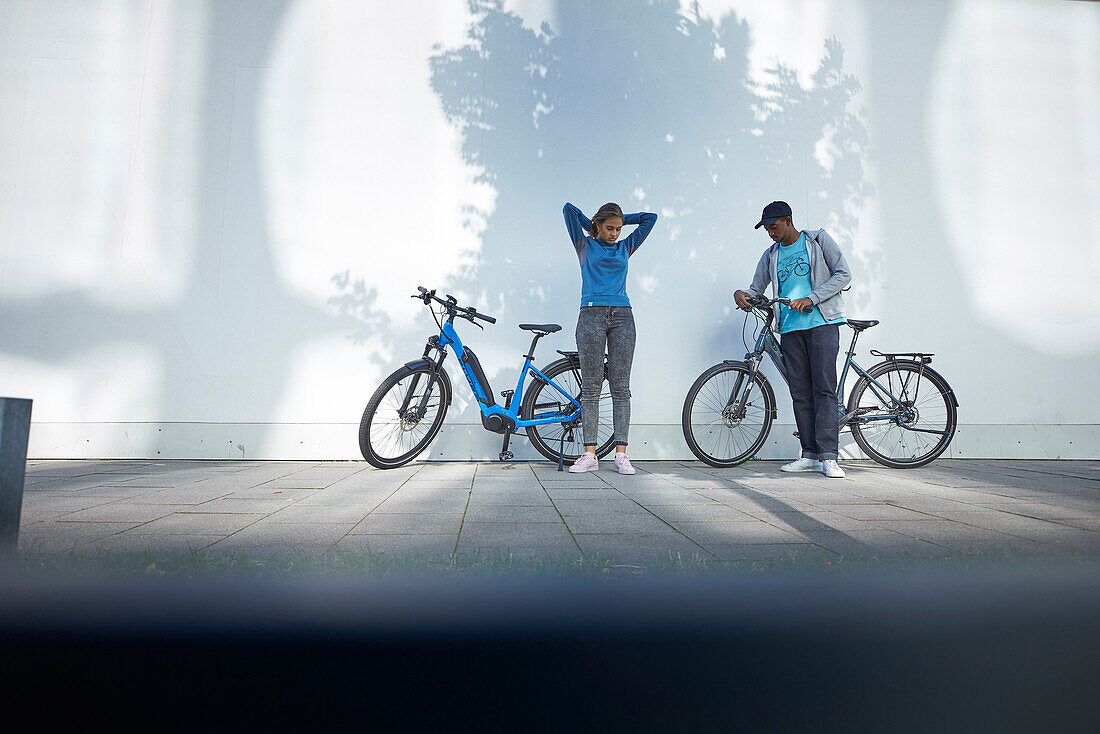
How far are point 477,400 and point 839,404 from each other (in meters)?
2.53

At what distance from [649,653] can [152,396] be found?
14.6 ft

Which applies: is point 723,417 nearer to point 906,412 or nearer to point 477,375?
point 906,412

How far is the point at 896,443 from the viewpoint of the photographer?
445cm

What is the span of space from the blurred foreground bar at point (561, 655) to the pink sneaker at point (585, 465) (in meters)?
2.28

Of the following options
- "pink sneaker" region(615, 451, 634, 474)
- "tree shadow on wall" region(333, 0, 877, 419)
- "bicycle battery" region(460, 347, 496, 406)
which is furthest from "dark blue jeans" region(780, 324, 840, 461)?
"bicycle battery" region(460, 347, 496, 406)

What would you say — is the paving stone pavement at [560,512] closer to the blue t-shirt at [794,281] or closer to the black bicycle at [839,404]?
the black bicycle at [839,404]

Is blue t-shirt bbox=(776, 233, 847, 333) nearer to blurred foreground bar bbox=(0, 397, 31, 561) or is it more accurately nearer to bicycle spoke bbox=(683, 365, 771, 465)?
bicycle spoke bbox=(683, 365, 771, 465)

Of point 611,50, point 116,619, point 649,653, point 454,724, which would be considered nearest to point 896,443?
point 611,50

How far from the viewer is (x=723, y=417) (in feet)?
13.0

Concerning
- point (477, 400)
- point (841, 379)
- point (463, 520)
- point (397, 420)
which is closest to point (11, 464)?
point (463, 520)

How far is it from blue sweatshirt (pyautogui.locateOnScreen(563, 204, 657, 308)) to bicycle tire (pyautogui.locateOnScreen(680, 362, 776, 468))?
0.83 metres

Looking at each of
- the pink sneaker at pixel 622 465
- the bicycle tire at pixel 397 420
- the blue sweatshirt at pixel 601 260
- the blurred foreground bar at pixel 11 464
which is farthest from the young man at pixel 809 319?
the blurred foreground bar at pixel 11 464

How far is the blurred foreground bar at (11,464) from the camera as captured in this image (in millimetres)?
1408

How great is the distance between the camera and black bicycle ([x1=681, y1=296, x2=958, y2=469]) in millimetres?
3977
